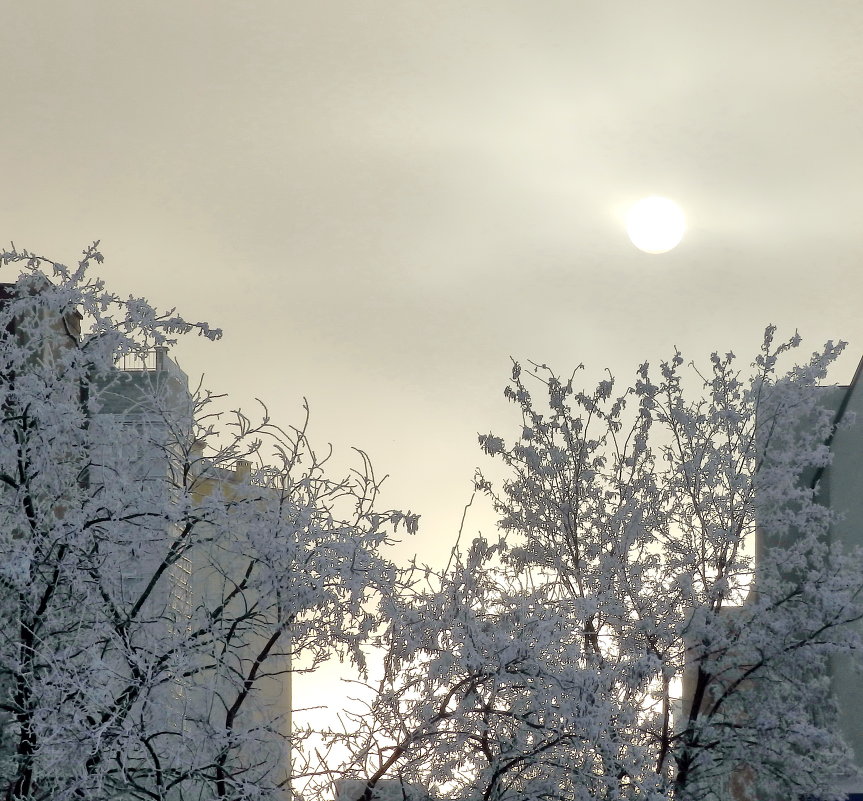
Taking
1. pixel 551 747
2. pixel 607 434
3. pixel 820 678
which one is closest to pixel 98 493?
pixel 551 747

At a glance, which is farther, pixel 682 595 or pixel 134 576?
pixel 682 595

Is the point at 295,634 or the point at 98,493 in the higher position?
the point at 98,493

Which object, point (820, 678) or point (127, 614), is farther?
point (820, 678)

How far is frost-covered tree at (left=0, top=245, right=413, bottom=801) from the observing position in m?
11.5

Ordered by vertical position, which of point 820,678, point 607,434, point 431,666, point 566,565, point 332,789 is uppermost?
point 607,434

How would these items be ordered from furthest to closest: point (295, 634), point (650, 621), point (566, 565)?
point (566, 565) → point (650, 621) → point (295, 634)

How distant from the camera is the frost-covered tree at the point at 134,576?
1154 centimetres

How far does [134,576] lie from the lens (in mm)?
13414

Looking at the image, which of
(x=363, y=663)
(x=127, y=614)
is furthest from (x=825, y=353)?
(x=127, y=614)

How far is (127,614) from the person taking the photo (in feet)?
41.2

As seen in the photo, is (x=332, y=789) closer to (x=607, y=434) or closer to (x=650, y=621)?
(x=650, y=621)

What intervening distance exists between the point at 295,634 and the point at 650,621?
8.73 meters

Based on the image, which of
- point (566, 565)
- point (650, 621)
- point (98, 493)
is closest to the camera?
point (98, 493)

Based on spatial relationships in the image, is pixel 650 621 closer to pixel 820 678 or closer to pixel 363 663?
pixel 820 678
